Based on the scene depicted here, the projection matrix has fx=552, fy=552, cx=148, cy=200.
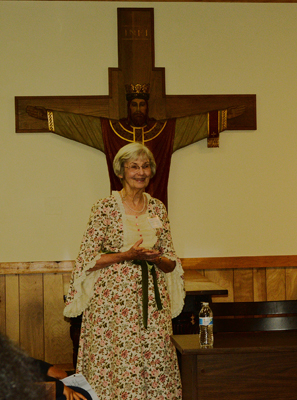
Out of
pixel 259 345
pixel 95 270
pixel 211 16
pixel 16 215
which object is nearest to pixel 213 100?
pixel 211 16

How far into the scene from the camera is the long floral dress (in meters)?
2.72

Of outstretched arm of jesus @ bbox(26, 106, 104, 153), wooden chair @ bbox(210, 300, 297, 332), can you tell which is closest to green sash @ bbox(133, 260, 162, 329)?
wooden chair @ bbox(210, 300, 297, 332)

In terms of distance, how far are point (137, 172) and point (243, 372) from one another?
46.7 inches

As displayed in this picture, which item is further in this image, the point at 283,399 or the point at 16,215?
the point at 16,215

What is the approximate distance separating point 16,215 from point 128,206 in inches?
65.6

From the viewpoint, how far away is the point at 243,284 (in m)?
4.48

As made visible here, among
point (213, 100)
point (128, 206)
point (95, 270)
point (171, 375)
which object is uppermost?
point (213, 100)

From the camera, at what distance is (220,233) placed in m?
4.46

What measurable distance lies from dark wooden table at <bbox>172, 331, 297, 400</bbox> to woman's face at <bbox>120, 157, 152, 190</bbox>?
39.7 inches

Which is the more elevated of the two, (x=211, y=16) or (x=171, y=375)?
(x=211, y=16)

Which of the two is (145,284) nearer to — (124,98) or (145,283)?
(145,283)

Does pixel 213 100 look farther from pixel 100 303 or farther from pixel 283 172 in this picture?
pixel 100 303

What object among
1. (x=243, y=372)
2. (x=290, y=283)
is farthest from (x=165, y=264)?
(x=290, y=283)

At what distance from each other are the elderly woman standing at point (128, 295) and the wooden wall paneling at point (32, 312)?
149 cm
